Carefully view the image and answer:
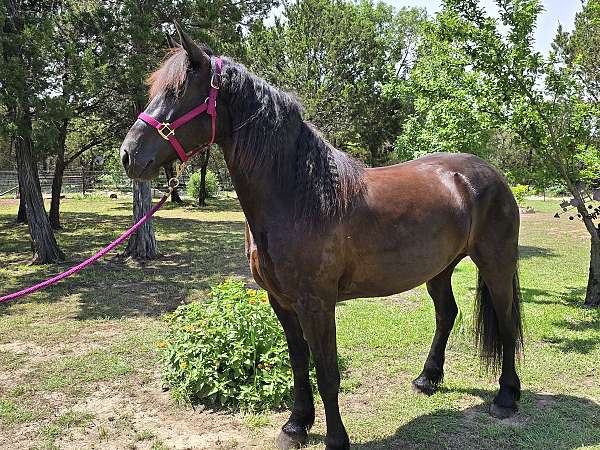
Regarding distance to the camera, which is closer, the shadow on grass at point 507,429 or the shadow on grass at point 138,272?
the shadow on grass at point 507,429

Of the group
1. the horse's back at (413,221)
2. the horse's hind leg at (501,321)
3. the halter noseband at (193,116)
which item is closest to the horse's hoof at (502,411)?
the horse's hind leg at (501,321)

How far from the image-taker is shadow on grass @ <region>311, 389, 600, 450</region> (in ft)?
10.2

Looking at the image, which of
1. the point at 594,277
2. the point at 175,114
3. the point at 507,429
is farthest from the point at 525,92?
the point at 175,114

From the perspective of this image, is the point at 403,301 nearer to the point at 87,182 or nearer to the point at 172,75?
the point at 172,75

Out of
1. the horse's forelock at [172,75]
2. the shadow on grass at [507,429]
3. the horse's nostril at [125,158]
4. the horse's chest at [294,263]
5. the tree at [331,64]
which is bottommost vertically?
the shadow on grass at [507,429]

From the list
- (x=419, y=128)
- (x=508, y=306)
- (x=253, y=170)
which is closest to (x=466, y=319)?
(x=508, y=306)

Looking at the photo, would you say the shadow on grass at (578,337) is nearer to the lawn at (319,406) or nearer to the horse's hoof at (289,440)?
the lawn at (319,406)

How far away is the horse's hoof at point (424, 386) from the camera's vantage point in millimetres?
3877

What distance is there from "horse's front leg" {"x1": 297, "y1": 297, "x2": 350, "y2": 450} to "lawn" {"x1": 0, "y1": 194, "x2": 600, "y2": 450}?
12.9 inches

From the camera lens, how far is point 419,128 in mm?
10734

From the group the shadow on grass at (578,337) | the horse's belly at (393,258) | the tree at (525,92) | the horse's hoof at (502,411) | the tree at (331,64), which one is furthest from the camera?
the tree at (331,64)

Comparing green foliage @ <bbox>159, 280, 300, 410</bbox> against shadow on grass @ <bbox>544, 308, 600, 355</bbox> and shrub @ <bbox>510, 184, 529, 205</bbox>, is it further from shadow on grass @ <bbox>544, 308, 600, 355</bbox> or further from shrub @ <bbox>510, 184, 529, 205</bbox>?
shrub @ <bbox>510, 184, 529, 205</bbox>

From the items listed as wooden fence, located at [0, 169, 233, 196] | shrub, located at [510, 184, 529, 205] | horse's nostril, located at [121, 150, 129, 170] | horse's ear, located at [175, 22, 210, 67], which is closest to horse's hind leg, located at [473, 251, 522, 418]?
horse's ear, located at [175, 22, 210, 67]

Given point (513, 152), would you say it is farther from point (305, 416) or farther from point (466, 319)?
point (305, 416)
